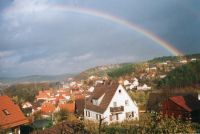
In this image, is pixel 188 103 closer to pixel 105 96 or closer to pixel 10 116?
pixel 105 96

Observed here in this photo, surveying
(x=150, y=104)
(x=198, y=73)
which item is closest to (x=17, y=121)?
(x=150, y=104)

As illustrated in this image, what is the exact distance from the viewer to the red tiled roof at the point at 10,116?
30.1 m

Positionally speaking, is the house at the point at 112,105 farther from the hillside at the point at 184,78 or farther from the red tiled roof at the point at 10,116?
the hillside at the point at 184,78

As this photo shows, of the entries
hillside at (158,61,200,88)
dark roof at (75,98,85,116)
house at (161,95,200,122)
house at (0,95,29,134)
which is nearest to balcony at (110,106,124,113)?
house at (161,95,200,122)

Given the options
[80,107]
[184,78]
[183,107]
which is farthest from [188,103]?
[184,78]

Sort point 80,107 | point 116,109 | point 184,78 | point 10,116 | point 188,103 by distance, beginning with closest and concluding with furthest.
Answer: point 10,116
point 188,103
point 116,109
point 80,107
point 184,78

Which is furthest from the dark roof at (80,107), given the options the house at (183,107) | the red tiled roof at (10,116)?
the red tiled roof at (10,116)

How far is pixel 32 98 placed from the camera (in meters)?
93.9

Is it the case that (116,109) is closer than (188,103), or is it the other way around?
(188,103)

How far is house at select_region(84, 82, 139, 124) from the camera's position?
45.4 meters

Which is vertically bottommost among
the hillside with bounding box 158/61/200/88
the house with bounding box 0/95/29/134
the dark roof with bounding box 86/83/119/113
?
the house with bounding box 0/95/29/134

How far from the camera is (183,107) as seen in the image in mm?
42250

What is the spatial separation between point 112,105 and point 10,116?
1819cm

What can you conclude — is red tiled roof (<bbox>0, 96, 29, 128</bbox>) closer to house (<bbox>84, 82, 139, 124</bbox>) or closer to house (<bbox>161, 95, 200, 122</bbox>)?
house (<bbox>84, 82, 139, 124</bbox>)
